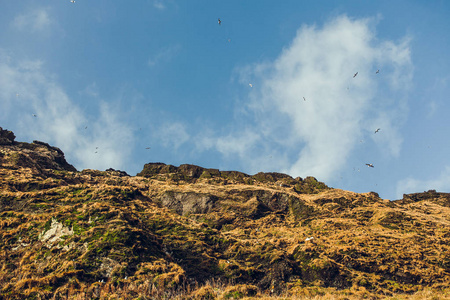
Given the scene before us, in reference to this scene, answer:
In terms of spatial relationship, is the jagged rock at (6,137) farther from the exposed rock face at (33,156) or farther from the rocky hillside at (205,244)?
the rocky hillside at (205,244)

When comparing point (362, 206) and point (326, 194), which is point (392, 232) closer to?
point (362, 206)

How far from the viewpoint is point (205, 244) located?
36438 millimetres

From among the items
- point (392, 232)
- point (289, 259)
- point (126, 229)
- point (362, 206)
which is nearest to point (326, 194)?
point (362, 206)

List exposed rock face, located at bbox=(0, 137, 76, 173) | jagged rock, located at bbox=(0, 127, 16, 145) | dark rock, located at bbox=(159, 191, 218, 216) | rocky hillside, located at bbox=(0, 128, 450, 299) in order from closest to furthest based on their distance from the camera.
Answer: rocky hillside, located at bbox=(0, 128, 450, 299) < dark rock, located at bbox=(159, 191, 218, 216) < exposed rock face, located at bbox=(0, 137, 76, 173) < jagged rock, located at bbox=(0, 127, 16, 145)

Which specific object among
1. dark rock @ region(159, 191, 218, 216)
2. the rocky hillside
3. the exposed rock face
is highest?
the exposed rock face

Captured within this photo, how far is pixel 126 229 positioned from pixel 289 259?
19719 millimetres

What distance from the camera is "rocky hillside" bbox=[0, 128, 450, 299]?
23.9 m

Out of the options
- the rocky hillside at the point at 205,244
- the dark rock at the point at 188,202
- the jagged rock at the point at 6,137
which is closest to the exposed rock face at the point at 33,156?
the jagged rock at the point at 6,137

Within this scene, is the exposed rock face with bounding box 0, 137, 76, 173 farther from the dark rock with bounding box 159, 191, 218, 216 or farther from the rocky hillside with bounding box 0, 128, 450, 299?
the dark rock with bounding box 159, 191, 218, 216

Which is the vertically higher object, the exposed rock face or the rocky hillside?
the exposed rock face

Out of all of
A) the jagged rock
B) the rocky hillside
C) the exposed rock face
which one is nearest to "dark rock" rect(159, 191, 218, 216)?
the rocky hillside

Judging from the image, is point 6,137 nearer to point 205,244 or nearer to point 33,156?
point 33,156

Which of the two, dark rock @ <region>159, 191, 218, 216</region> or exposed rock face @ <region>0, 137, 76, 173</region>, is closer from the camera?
dark rock @ <region>159, 191, 218, 216</region>

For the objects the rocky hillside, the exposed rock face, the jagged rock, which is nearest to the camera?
the rocky hillside
